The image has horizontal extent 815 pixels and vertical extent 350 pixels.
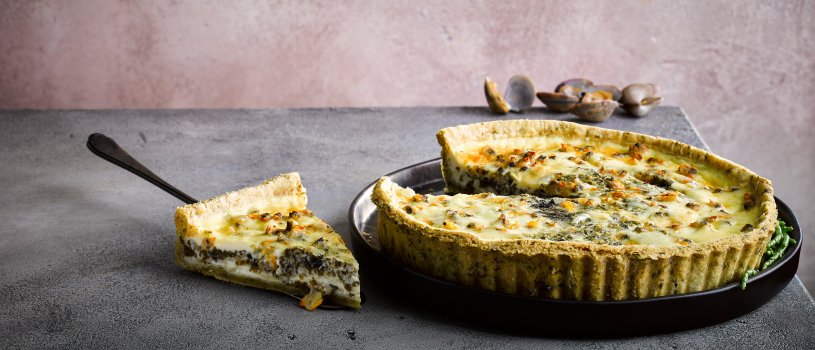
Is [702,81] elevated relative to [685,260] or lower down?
lower down

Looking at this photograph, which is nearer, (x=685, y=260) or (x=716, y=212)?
(x=685, y=260)

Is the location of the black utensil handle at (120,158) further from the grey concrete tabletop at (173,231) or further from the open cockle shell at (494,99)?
the open cockle shell at (494,99)

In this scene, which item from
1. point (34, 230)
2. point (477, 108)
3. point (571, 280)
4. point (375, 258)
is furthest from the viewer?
point (477, 108)

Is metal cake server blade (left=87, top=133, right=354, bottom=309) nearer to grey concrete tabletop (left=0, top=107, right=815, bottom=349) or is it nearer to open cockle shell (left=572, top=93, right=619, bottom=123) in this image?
grey concrete tabletop (left=0, top=107, right=815, bottom=349)

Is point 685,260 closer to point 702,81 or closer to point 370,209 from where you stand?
point 370,209

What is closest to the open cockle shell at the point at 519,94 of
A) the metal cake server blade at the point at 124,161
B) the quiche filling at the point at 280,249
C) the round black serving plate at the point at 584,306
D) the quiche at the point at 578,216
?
the quiche at the point at 578,216

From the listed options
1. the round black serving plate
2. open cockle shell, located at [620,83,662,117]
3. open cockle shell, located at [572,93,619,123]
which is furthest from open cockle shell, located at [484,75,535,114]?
the round black serving plate

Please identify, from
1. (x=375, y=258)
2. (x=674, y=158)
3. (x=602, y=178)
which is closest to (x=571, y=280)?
(x=375, y=258)

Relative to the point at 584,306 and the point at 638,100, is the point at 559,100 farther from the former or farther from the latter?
the point at 584,306
